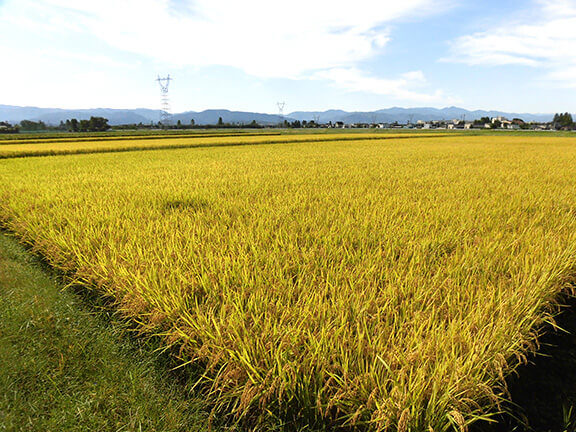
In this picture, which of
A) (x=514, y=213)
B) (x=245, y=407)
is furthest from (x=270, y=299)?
(x=514, y=213)

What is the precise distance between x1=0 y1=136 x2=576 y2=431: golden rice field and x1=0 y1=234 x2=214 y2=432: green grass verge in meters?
0.17

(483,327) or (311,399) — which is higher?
(483,327)

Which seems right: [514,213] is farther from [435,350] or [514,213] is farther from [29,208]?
[29,208]

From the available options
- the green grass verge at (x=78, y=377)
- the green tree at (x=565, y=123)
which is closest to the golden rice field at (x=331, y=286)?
the green grass verge at (x=78, y=377)

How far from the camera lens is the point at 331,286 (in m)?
2.01

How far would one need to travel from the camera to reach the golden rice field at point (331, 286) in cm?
134

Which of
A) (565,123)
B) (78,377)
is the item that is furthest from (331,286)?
(565,123)

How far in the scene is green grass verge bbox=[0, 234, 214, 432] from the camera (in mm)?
1446

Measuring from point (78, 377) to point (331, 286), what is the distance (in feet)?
4.92

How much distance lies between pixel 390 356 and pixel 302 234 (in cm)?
190

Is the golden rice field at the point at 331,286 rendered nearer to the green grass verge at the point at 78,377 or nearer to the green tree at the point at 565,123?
the green grass verge at the point at 78,377

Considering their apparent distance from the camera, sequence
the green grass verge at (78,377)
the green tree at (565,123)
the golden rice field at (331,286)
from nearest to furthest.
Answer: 1. the golden rice field at (331,286)
2. the green grass verge at (78,377)
3. the green tree at (565,123)

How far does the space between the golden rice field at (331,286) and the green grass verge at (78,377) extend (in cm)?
17

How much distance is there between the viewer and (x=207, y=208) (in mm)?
4473
